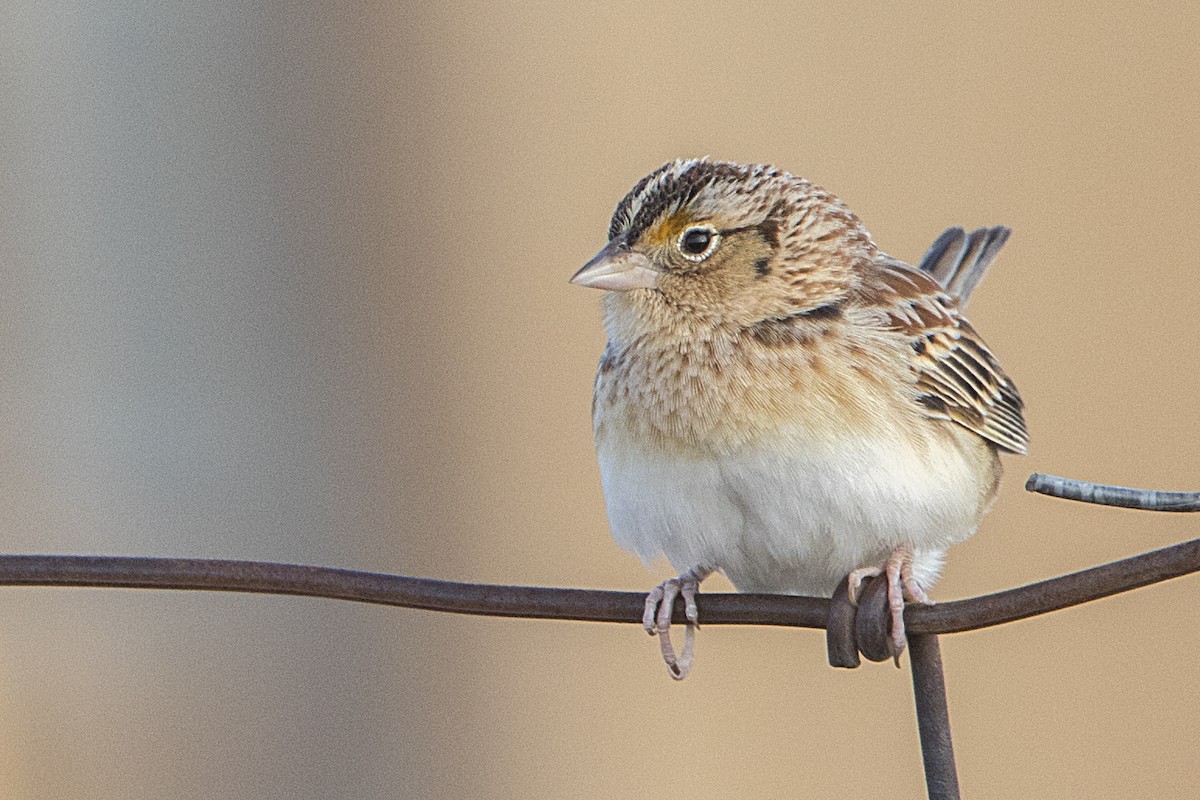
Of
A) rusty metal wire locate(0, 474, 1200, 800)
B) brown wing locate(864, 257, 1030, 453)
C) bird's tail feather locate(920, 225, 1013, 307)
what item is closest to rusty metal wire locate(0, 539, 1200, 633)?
rusty metal wire locate(0, 474, 1200, 800)

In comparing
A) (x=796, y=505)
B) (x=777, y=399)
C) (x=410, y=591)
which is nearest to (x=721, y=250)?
(x=777, y=399)

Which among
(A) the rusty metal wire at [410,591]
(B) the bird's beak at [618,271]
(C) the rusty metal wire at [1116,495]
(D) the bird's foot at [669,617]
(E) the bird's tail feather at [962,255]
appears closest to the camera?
(C) the rusty metal wire at [1116,495]

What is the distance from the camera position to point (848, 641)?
188 cm

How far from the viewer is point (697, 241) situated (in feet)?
8.75

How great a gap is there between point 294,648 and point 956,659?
1716 millimetres

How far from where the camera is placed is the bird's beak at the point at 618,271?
8.41 ft

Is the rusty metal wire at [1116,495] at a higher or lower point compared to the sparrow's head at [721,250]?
lower

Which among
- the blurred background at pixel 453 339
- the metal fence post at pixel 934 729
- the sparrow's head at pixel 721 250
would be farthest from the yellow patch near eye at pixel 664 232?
the blurred background at pixel 453 339

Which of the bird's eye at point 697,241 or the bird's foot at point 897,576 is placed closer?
the bird's foot at point 897,576

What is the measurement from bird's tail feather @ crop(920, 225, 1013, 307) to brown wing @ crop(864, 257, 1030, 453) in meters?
0.54

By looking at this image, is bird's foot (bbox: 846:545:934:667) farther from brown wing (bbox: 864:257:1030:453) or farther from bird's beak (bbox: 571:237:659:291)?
bird's beak (bbox: 571:237:659:291)

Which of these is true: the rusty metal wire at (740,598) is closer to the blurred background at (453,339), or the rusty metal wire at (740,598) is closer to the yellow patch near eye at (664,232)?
the yellow patch near eye at (664,232)

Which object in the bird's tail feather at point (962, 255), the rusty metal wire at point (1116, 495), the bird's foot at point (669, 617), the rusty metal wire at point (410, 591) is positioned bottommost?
the bird's foot at point (669, 617)

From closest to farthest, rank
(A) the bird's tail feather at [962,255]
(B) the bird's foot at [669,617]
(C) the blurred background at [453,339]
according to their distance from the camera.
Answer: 1. (B) the bird's foot at [669,617]
2. (A) the bird's tail feather at [962,255]
3. (C) the blurred background at [453,339]
